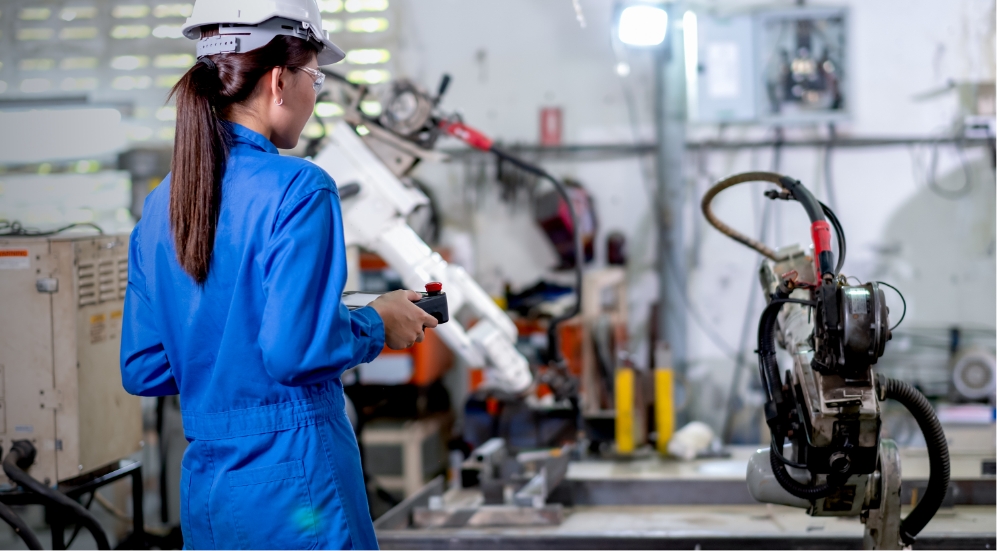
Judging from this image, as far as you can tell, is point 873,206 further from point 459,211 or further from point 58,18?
point 58,18

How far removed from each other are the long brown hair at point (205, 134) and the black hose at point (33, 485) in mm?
1158

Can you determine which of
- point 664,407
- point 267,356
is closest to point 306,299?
point 267,356

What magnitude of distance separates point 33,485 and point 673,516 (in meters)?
1.80

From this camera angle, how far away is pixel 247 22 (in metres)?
1.25

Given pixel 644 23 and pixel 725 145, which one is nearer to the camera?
pixel 644 23

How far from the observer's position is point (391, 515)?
2.42m

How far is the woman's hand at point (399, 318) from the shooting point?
129 centimetres

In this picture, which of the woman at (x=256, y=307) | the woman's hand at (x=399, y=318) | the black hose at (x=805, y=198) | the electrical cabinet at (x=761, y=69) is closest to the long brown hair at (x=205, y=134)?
the woman at (x=256, y=307)

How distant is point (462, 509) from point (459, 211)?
2.20 m

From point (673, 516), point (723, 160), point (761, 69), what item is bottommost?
point (673, 516)

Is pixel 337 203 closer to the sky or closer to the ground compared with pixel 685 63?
closer to the ground

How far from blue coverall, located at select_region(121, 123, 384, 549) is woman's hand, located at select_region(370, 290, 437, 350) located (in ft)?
0.11

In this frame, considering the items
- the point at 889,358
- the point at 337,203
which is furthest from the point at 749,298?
the point at 337,203

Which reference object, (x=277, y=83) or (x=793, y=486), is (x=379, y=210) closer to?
(x=277, y=83)
